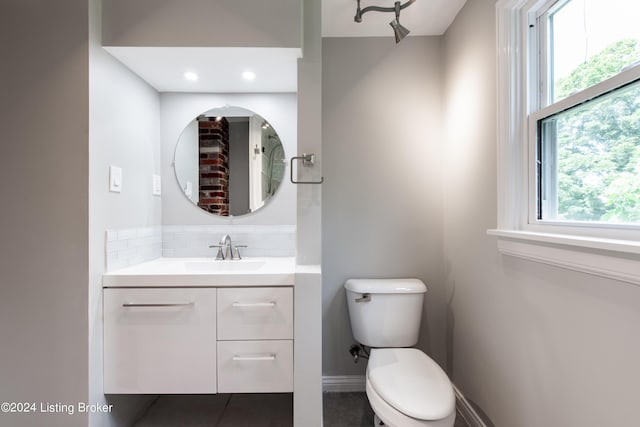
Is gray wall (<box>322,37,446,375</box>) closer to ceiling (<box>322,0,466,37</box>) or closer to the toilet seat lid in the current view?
ceiling (<box>322,0,466,37</box>)

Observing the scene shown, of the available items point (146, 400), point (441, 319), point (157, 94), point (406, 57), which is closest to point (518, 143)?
point (406, 57)

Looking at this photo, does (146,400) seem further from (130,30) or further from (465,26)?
(465,26)

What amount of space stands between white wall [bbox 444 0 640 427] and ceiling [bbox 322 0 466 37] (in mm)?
84

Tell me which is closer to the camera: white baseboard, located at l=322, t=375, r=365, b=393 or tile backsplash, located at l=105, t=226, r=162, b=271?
tile backsplash, located at l=105, t=226, r=162, b=271

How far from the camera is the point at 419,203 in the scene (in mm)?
2020

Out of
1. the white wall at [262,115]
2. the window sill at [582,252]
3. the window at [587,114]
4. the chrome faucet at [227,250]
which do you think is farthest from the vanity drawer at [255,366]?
the window at [587,114]

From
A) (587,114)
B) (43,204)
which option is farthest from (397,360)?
(43,204)

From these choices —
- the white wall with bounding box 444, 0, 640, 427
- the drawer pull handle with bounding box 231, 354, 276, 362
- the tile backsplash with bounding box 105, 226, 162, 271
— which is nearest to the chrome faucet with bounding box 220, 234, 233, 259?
the tile backsplash with bounding box 105, 226, 162, 271

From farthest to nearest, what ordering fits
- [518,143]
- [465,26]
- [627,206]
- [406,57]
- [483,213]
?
[406,57]
[465,26]
[483,213]
[518,143]
[627,206]

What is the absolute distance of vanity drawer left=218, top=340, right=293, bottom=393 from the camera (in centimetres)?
144

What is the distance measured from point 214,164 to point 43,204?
892 millimetres

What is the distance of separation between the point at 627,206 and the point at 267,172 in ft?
5.53

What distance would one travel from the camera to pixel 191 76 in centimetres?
179

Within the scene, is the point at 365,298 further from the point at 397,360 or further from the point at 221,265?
the point at 221,265
